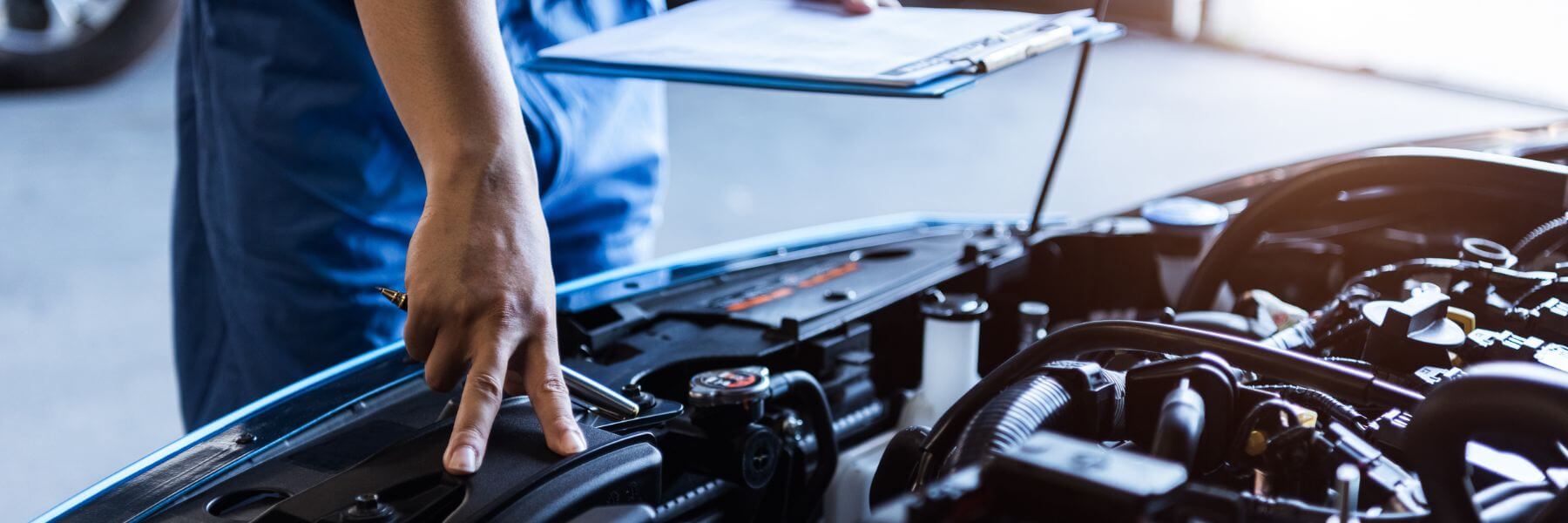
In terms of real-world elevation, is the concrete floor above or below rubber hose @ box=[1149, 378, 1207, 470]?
below

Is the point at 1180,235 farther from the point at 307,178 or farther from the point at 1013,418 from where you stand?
the point at 307,178

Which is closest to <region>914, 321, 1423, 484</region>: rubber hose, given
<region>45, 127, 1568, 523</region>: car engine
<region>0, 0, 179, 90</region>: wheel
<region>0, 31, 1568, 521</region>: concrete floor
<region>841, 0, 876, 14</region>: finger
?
<region>45, 127, 1568, 523</region>: car engine

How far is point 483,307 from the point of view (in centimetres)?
69

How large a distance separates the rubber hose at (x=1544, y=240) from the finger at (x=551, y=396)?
0.74 meters

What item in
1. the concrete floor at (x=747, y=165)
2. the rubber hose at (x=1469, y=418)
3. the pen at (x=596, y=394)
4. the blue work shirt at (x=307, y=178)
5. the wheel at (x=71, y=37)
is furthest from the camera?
the wheel at (x=71, y=37)

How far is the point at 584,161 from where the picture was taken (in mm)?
1140

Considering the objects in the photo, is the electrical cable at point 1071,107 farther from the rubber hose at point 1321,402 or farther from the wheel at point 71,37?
the wheel at point 71,37

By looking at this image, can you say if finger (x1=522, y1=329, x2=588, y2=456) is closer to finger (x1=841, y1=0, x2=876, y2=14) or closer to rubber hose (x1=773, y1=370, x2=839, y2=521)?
rubber hose (x1=773, y1=370, x2=839, y2=521)

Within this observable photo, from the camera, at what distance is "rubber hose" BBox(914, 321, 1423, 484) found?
2.04ft

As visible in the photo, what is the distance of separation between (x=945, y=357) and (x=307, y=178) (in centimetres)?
58

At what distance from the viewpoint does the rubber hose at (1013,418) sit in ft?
1.88

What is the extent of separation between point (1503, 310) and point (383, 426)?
2.51 ft

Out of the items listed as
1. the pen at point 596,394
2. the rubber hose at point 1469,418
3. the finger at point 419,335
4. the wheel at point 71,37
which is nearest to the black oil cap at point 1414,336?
the rubber hose at point 1469,418

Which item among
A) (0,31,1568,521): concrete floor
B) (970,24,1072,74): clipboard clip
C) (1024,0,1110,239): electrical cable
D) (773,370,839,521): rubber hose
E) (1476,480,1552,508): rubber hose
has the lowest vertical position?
(0,31,1568,521): concrete floor
